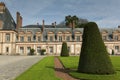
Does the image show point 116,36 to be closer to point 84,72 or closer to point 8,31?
point 8,31

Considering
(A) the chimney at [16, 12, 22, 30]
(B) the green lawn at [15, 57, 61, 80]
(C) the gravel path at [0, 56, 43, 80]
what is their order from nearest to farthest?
1. (B) the green lawn at [15, 57, 61, 80]
2. (C) the gravel path at [0, 56, 43, 80]
3. (A) the chimney at [16, 12, 22, 30]

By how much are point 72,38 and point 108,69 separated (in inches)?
1688

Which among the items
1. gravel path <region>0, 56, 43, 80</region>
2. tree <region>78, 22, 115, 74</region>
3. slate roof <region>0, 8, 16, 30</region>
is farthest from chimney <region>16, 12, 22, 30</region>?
tree <region>78, 22, 115, 74</region>

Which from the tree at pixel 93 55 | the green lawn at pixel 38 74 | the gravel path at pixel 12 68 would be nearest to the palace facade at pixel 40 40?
the gravel path at pixel 12 68

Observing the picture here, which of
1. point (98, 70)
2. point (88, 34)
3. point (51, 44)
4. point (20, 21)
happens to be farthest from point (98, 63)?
point (20, 21)

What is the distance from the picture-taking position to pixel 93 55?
1303cm

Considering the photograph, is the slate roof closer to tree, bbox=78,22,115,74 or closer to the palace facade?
the palace facade

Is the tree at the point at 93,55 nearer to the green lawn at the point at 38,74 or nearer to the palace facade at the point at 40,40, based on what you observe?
the green lawn at the point at 38,74

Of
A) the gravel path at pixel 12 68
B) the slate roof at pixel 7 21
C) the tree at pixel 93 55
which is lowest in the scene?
the gravel path at pixel 12 68

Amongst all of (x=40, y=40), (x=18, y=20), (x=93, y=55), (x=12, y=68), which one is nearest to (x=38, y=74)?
(x=93, y=55)

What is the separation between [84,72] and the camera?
1322cm

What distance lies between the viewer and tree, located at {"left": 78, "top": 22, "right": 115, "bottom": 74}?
12750mm

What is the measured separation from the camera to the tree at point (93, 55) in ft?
41.8

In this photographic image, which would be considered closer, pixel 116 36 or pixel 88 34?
pixel 88 34
